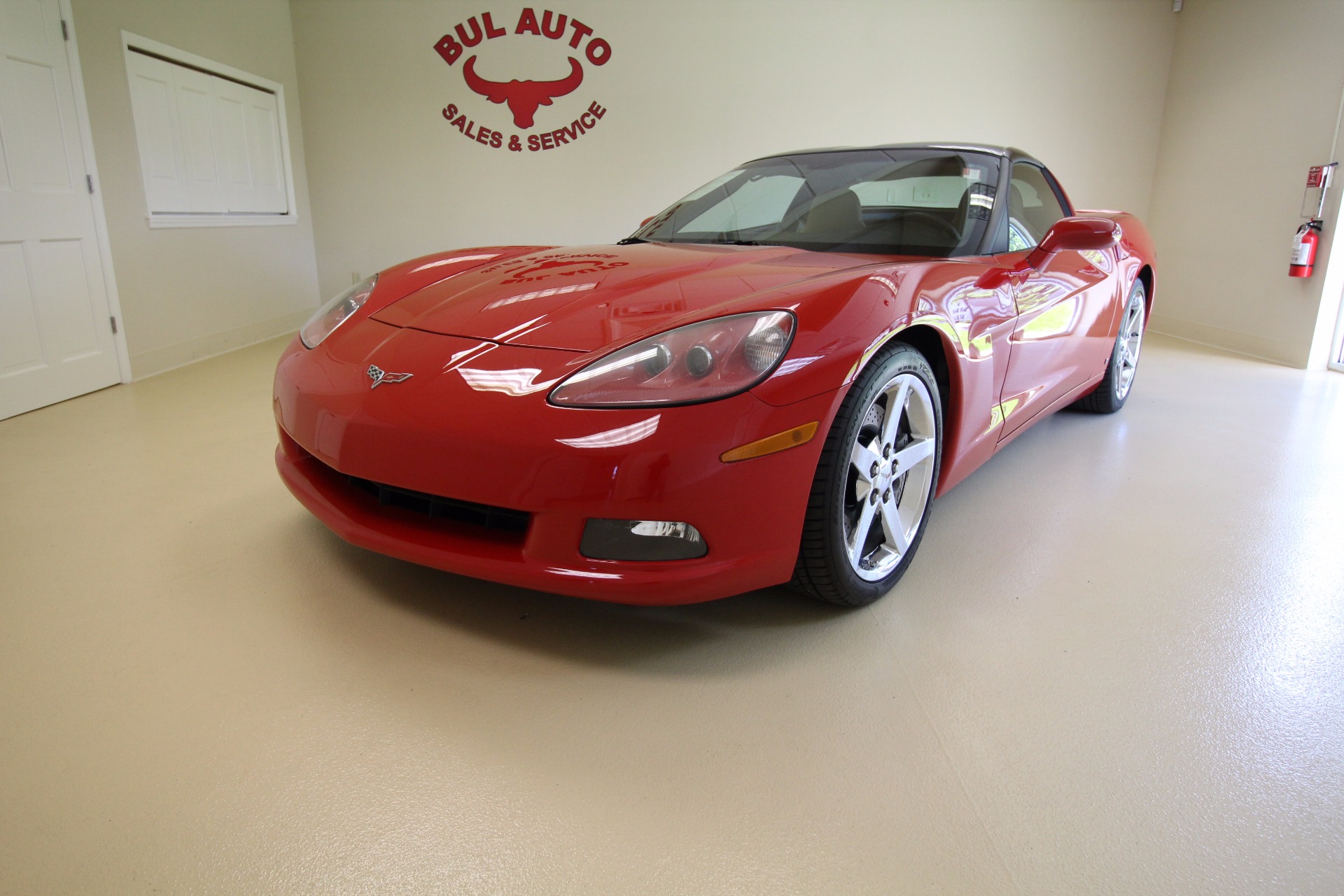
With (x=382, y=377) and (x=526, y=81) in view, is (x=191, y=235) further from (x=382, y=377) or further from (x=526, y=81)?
(x=382, y=377)

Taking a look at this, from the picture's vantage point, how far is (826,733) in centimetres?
137

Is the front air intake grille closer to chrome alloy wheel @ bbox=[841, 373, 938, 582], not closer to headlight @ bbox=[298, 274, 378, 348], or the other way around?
headlight @ bbox=[298, 274, 378, 348]

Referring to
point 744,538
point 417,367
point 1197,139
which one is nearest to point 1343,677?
point 744,538

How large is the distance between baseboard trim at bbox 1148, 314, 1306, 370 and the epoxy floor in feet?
10.5

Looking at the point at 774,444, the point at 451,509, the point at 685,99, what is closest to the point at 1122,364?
the point at 774,444

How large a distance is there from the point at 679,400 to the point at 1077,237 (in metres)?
1.45

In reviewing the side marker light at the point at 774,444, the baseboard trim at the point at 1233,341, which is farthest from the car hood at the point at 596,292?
the baseboard trim at the point at 1233,341

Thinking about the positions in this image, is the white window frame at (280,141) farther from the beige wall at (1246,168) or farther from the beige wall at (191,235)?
the beige wall at (1246,168)

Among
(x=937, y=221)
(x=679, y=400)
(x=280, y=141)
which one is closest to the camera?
(x=679, y=400)

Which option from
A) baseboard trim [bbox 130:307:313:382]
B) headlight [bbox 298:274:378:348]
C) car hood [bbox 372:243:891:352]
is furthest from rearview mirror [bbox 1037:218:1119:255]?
baseboard trim [bbox 130:307:313:382]

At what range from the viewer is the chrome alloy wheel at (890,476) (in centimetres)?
166

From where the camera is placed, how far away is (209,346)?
4723 millimetres

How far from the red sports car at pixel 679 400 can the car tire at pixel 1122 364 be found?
1280mm

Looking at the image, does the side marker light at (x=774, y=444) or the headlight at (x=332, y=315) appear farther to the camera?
the headlight at (x=332, y=315)
